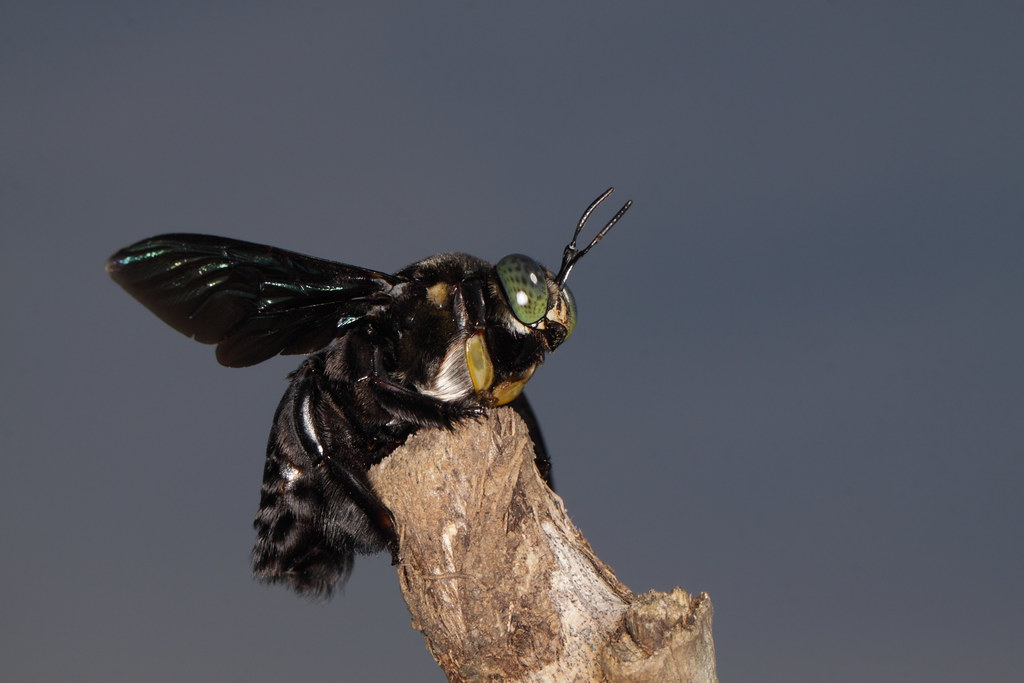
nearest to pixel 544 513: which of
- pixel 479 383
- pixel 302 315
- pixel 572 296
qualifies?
pixel 479 383

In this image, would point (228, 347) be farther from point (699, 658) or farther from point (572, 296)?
point (699, 658)

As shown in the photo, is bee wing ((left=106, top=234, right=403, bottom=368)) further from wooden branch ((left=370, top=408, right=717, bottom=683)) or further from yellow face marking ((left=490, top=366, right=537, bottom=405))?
wooden branch ((left=370, top=408, right=717, bottom=683))

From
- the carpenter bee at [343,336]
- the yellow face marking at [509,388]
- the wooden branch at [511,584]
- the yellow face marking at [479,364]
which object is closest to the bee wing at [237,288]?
the carpenter bee at [343,336]

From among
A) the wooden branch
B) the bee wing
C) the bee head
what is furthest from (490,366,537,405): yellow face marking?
the bee wing

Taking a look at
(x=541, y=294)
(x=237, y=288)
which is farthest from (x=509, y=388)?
(x=237, y=288)

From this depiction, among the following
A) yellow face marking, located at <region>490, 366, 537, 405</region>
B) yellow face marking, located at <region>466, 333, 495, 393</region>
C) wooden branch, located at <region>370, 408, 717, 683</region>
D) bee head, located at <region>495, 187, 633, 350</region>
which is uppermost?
bee head, located at <region>495, 187, 633, 350</region>

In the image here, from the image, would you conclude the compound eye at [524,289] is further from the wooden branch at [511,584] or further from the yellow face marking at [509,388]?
the wooden branch at [511,584]
